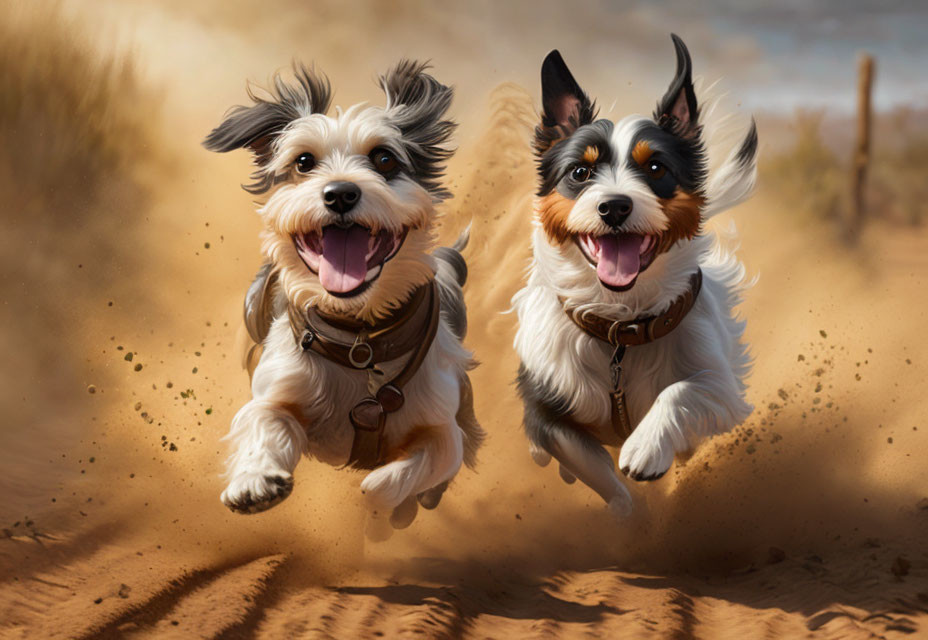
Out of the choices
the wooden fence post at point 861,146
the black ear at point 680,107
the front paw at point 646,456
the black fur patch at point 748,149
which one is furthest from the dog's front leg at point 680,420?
the wooden fence post at point 861,146

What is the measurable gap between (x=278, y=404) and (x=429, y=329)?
34.7 inches

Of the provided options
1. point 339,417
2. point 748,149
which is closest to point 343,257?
point 339,417

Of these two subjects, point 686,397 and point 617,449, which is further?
point 617,449

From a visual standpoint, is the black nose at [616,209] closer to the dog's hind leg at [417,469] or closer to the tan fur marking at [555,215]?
the tan fur marking at [555,215]

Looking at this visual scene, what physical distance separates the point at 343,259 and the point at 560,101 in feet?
5.29

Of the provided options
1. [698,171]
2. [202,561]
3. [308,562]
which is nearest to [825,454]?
[698,171]

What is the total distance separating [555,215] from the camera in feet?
19.0

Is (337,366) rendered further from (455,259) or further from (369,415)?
(455,259)

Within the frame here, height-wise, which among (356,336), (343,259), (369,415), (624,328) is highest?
(624,328)

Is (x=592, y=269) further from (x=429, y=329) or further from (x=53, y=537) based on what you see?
(x=53, y=537)

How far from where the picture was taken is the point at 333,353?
5598mm

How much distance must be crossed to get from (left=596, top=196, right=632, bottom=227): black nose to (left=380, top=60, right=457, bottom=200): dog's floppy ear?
817 millimetres

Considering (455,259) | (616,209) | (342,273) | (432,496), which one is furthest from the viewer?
(455,259)

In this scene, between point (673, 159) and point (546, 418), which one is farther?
point (546, 418)
